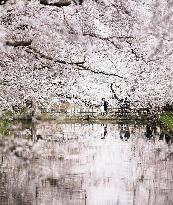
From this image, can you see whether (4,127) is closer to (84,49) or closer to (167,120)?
(84,49)

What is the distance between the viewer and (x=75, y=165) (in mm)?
2150

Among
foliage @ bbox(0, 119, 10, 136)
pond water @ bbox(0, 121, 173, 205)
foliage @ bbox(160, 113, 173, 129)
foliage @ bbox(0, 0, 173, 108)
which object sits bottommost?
pond water @ bbox(0, 121, 173, 205)

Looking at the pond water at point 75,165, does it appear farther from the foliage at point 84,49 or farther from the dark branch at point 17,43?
the dark branch at point 17,43

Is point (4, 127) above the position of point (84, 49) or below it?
below

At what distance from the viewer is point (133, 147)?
7.18ft

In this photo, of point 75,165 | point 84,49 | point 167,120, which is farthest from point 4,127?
point 167,120

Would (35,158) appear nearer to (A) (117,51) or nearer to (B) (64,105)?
(B) (64,105)

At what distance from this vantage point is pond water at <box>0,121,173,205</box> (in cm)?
213

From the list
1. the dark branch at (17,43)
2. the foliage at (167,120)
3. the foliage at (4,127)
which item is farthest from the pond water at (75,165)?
the dark branch at (17,43)

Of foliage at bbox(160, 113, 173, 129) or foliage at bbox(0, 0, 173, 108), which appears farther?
foliage at bbox(160, 113, 173, 129)

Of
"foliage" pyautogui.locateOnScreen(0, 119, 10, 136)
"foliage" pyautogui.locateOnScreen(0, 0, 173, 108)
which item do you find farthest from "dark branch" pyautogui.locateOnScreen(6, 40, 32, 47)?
"foliage" pyautogui.locateOnScreen(0, 119, 10, 136)

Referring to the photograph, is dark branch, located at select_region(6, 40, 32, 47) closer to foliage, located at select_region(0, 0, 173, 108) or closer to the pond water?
foliage, located at select_region(0, 0, 173, 108)

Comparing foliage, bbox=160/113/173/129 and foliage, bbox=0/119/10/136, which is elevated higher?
foliage, bbox=160/113/173/129

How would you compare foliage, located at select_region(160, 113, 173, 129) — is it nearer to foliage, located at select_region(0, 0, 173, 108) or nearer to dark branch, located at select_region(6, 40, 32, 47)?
foliage, located at select_region(0, 0, 173, 108)
